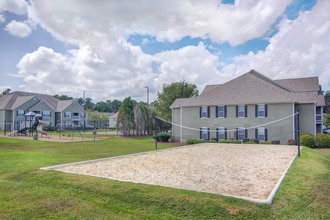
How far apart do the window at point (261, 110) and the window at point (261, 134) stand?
1.28 meters

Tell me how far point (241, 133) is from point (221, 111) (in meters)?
2.94

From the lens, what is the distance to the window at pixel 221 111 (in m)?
25.1

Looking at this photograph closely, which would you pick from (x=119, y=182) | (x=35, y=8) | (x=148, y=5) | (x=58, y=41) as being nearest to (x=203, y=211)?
(x=119, y=182)

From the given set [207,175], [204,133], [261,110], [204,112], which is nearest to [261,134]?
[261,110]

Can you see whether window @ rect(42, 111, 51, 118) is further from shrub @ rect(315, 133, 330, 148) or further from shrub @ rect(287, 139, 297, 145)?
shrub @ rect(315, 133, 330, 148)

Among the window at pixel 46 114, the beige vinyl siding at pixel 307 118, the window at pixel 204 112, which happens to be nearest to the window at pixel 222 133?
the window at pixel 204 112

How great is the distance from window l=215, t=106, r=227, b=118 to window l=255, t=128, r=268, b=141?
348 cm

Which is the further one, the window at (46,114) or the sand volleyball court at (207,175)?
the window at (46,114)

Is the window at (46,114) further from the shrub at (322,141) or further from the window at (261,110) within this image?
the shrub at (322,141)

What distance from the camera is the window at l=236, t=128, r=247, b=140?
2370 cm

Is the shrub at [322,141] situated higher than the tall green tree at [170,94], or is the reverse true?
the tall green tree at [170,94]

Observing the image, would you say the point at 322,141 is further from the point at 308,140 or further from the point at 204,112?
the point at 204,112

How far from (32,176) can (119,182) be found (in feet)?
9.30

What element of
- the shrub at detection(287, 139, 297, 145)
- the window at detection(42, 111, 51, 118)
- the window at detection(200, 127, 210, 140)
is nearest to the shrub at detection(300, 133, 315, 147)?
the shrub at detection(287, 139, 297, 145)
